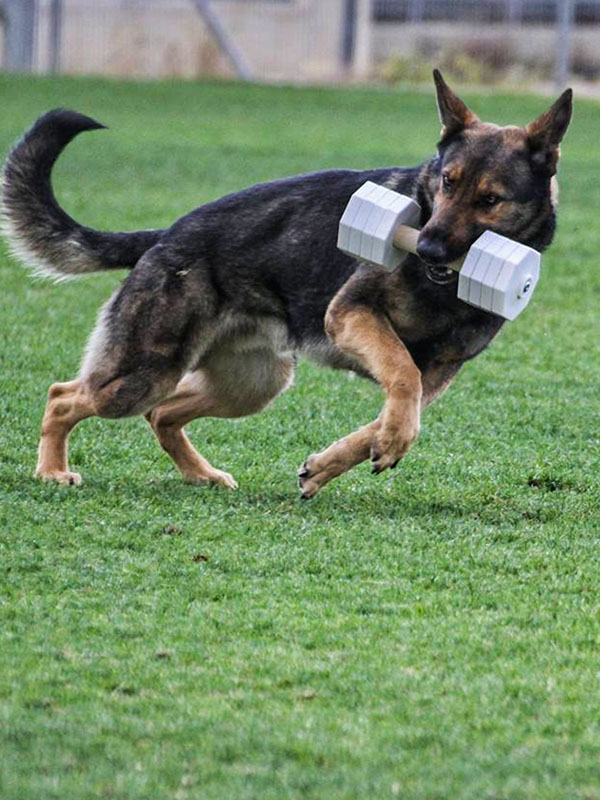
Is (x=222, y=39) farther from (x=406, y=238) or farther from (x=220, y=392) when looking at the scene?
(x=406, y=238)

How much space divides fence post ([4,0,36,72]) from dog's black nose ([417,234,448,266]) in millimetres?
25423

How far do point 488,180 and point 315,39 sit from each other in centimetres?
3191

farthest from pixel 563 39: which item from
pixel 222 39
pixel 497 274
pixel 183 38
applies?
pixel 497 274

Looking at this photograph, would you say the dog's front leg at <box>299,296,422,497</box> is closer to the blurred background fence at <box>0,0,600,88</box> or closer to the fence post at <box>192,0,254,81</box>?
the blurred background fence at <box>0,0,600,88</box>

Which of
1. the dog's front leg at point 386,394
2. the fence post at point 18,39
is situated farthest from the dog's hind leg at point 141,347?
the fence post at point 18,39

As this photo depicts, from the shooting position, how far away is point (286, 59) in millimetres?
35625

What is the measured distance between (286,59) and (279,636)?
32525mm

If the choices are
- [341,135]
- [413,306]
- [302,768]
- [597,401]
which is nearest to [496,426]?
[597,401]

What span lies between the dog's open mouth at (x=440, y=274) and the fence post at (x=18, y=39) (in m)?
25.2

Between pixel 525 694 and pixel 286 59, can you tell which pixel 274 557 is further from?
pixel 286 59

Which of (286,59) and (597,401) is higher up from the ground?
(597,401)

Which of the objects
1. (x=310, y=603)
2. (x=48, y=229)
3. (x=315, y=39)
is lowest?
(x=315, y=39)

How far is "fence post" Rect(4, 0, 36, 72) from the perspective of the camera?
29531 mm

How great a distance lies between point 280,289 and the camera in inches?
239
